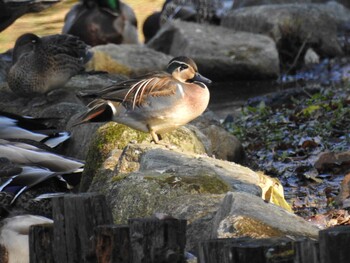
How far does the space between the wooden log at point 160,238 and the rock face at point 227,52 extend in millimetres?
13265

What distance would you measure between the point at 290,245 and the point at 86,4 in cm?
1652

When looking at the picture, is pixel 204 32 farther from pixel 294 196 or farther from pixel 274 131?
pixel 294 196

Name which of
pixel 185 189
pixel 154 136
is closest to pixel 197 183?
pixel 185 189

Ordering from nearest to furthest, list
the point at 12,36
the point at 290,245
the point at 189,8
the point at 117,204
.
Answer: the point at 290,245
the point at 117,204
the point at 12,36
the point at 189,8

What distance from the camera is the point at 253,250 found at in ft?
10.3

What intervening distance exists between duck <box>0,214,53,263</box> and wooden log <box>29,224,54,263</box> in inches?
38.1

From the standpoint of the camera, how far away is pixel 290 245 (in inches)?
126

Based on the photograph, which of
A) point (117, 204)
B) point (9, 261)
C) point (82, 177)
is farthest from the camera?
point (82, 177)

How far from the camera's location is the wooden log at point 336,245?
2.99m

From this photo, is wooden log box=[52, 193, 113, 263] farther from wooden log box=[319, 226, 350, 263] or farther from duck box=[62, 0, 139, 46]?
duck box=[62, 0, 139, 46]

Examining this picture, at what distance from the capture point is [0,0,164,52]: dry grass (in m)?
17.2

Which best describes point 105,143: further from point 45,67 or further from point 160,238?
point 160,238

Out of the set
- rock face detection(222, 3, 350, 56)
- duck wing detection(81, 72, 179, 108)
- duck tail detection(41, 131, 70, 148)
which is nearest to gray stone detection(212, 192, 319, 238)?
duck wing detection(81, 72, 179, 108)

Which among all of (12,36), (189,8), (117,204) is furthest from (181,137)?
(189,8)
